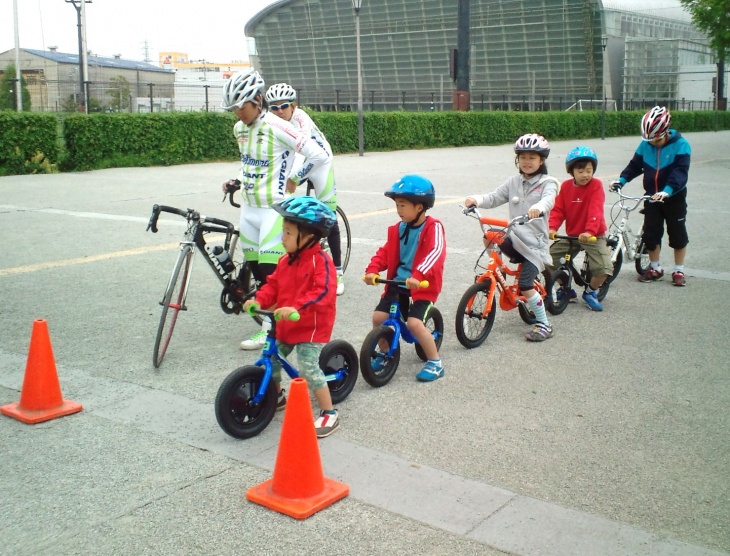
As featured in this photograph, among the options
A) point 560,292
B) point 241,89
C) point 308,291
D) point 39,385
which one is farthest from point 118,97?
point 308,291

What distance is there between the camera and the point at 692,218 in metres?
13.2

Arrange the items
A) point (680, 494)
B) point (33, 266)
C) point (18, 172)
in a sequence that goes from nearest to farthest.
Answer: point (680, 494) < point (33, 266) < point (18, 172)

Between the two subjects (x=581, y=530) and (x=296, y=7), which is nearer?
(x=581, y=530)

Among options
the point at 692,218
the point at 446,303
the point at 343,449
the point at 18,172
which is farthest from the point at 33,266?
the point at 18,172

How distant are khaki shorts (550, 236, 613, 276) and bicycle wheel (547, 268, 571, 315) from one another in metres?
0.13

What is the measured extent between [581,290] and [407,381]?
3303mm

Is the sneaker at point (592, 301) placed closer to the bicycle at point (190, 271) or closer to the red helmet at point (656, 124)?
the red helmet at point (656, 124)

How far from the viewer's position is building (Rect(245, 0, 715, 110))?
6719cm

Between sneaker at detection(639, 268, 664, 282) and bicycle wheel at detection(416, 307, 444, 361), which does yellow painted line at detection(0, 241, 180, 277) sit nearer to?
bicycle wheel at detection(416, 307, 444, 361)

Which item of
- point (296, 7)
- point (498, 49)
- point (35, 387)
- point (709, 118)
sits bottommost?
point (35, 387)

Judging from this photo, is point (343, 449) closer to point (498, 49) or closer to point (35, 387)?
point (35, 387)

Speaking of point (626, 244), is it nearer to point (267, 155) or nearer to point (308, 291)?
point (267, 155)

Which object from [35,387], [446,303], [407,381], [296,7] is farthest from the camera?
[296,7]

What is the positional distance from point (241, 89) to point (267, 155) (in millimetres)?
530
